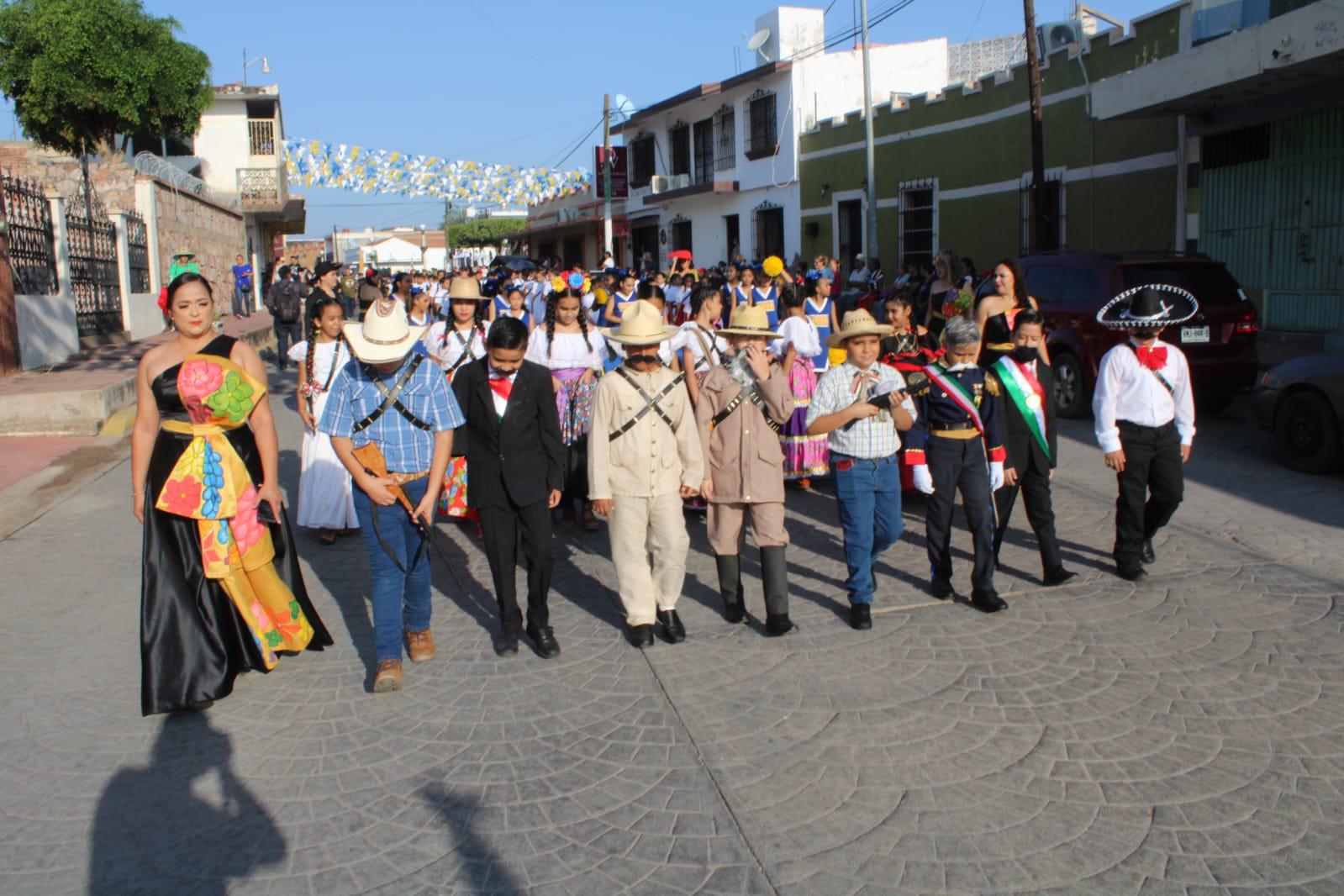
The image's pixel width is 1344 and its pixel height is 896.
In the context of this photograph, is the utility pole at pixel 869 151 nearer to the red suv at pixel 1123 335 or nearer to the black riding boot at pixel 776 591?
the red suv at pixel 1123 335

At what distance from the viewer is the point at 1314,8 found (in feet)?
37.2

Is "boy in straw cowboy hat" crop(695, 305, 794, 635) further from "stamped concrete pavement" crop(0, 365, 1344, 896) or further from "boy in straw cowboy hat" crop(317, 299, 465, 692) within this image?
"boy in straw cowboy hat" crop(317, 299, 465, 692)

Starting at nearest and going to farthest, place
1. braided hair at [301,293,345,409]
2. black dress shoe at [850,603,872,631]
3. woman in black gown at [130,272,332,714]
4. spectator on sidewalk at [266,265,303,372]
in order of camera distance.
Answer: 1. woman in black gown at [130,272,332,714]
2. black dress shoe at [850,603,872,631]
3. braided hair at [301,293,345,409]
4. spectator on sidewalk at [266,265,303,372]

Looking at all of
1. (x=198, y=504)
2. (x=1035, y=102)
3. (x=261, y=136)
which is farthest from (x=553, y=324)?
(x=261, y=136)

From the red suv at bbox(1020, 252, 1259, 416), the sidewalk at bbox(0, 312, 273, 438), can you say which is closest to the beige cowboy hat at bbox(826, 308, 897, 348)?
the red suv at bbox(1020, 252, 1259, 416)

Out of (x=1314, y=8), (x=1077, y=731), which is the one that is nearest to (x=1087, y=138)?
(x=1314, y=8)

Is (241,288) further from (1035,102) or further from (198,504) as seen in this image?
(198,504)

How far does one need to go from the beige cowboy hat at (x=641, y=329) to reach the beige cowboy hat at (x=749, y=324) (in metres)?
0.40

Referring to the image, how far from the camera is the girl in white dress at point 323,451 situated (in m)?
7.36

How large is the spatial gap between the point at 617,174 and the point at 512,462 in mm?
34551

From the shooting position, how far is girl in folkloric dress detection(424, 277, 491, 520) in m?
6.98

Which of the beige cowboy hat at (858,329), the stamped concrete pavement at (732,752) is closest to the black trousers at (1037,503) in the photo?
the stamped concrete pavement at (732,752)

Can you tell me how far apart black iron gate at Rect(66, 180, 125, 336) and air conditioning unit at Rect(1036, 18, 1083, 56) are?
632 inches

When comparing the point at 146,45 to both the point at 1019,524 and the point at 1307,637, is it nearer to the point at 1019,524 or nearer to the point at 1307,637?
the point at 1019,524
